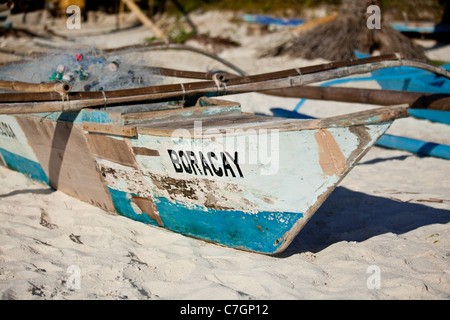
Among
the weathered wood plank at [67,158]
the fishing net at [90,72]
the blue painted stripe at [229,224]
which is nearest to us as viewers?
the blue painted stripe at [229,224]

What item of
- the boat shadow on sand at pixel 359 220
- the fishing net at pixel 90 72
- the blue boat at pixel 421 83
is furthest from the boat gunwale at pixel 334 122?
the blue boat at pixel 421 83

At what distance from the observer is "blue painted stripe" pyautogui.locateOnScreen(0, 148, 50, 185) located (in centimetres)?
457

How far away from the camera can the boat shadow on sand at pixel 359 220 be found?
357 cm

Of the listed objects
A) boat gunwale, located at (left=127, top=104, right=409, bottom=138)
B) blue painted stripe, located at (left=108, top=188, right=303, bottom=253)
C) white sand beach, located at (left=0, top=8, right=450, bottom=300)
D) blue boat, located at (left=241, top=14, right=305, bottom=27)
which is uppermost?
blue boat, located at (left=241, top=14, right=305, bottom=27)

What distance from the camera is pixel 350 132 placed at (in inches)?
104

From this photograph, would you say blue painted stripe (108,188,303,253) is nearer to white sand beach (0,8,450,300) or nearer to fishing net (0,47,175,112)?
white sand beach (0,8,450,300)

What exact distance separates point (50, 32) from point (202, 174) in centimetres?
1035

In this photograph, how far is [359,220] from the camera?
155 inches

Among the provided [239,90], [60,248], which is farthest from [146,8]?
[60,248]

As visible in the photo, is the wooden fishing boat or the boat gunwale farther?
the wooden fishing boat

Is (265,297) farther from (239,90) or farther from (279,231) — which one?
(239,90)

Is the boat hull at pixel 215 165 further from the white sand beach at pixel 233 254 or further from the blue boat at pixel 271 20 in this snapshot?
the blue boat at pixel 271 20

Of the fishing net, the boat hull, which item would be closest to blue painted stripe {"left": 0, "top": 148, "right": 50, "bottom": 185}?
the boat hull

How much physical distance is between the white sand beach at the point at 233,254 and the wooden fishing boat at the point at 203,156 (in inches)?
7.1
